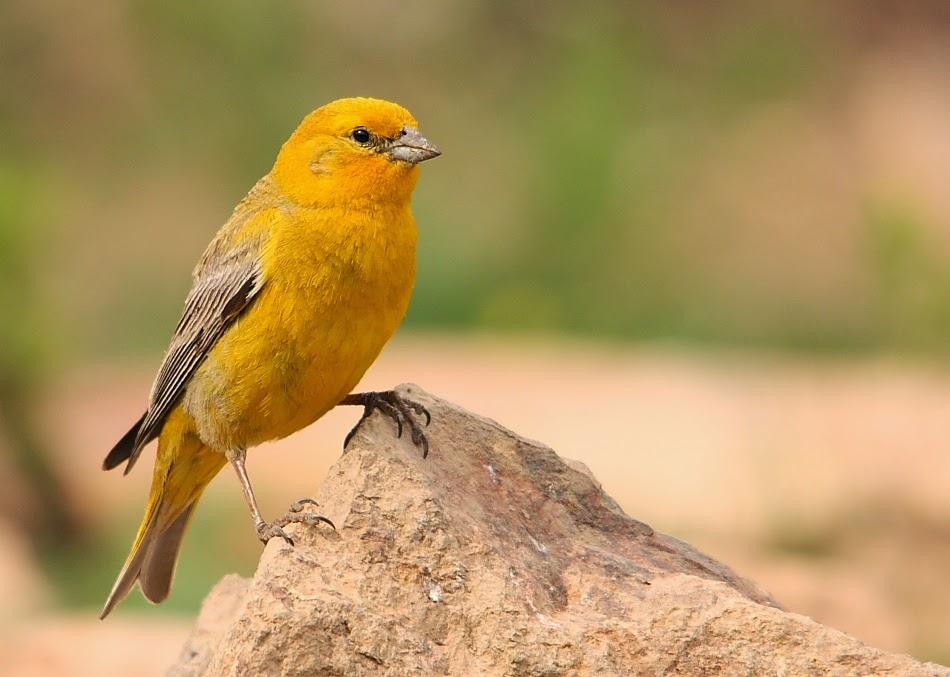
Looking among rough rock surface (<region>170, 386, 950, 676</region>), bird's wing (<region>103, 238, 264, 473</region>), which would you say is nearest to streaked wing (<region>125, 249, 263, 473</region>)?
bird's wing (<region>103, 238, 264, 473</region>)

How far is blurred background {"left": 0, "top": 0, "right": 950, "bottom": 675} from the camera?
9.05 m

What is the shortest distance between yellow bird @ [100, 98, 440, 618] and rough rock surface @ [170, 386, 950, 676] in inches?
16.6

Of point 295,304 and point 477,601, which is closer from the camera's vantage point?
point 477,601

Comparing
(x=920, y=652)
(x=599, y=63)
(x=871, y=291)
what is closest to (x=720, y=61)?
(x=599, y=63)

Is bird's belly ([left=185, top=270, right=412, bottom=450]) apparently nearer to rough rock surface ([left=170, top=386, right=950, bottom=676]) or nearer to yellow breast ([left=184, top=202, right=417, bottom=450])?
yellow breast ([left=184, top=202, right=417, bottom=450])

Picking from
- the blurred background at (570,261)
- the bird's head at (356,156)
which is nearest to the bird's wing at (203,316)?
the bird's head at (356,156)

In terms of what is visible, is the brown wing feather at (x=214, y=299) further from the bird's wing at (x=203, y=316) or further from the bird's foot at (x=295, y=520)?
the bird's foot at (x=295, y=520)

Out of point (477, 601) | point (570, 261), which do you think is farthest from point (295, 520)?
point (570, 261)

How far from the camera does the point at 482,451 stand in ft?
16.2

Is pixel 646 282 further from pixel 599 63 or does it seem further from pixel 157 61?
pixel 157 61

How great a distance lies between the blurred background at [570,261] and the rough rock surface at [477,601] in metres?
2.99

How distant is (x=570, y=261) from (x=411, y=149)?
7.85m

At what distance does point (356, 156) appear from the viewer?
17.7 ft

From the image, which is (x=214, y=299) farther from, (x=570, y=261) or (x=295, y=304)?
(x=570, y=261)
